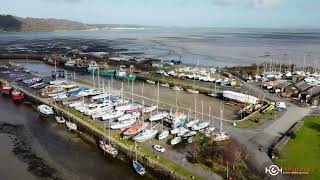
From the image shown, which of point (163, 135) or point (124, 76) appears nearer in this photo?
point (163, 135)

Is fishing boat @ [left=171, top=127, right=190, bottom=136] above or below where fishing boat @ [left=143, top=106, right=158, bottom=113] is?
below

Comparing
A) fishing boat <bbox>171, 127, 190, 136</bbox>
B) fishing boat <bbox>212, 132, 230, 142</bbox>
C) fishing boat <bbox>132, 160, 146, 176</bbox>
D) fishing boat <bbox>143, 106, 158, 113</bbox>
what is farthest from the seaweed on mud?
fishing boat <bbox>212, 132, 230, 142</bbox>

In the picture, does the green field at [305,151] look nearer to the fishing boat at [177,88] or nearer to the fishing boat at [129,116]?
the fishing boat at [129,116]

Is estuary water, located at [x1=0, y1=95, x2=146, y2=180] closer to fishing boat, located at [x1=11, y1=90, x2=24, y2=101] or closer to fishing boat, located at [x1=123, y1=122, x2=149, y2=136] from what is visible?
fishing boat, located at [x1=123, y1=122, x2=149, y2=136]

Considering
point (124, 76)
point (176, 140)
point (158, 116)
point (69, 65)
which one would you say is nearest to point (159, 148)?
point (176, 140)

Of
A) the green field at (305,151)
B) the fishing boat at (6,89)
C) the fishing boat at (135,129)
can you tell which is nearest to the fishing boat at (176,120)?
the fishing boat at (135,129)

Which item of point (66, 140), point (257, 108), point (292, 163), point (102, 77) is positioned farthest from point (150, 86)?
point (292, 163)

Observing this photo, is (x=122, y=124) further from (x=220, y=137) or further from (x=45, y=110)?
(x=45, y=110)
